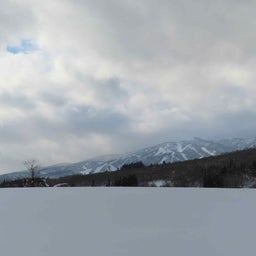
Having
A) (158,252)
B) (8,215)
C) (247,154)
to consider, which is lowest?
(158,252)

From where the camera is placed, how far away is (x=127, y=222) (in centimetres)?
607

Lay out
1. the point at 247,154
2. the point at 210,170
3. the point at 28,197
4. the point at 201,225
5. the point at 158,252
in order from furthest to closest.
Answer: the point at 247,154 → the point at 210,170 → the point at 28,197 → the point at 201,225 → the point at 158,252

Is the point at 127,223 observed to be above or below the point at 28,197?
below

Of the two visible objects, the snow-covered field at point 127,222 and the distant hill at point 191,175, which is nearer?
the snow-covered field at point 127,222

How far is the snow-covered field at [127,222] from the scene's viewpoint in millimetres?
5617

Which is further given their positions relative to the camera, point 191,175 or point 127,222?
point 191,175

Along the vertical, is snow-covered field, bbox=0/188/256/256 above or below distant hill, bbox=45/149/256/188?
below

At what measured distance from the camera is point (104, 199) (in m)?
6.54

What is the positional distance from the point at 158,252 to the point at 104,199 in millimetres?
1295

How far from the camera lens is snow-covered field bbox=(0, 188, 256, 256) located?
5617mm

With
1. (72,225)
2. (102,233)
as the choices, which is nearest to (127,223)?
(102,233)

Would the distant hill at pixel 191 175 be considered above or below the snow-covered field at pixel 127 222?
above

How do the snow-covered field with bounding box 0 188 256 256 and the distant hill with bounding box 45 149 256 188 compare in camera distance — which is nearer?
the snow-covered field with bounding box 0 188 256 256

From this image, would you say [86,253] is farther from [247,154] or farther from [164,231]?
[247,154]
